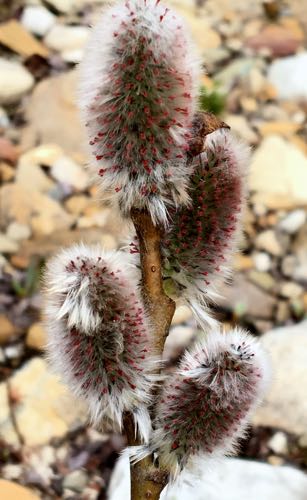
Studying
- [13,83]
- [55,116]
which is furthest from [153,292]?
[13,83]

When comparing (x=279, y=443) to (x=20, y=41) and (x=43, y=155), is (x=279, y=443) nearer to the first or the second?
(x=43, y=155)

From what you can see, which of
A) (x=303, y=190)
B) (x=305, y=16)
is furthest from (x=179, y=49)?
(x=305, y=16)

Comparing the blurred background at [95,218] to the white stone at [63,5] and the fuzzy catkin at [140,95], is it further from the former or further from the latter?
the fuzzy catkin at [140,95]

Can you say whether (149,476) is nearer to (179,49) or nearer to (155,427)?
(155,427)

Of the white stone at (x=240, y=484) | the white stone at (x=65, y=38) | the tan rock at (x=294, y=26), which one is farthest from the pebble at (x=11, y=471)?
the tan rock at (x=294, y=26)

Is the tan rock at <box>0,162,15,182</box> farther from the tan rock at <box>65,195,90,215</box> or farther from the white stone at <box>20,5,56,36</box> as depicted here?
the white stone at <box>20,5,56,36</box>
